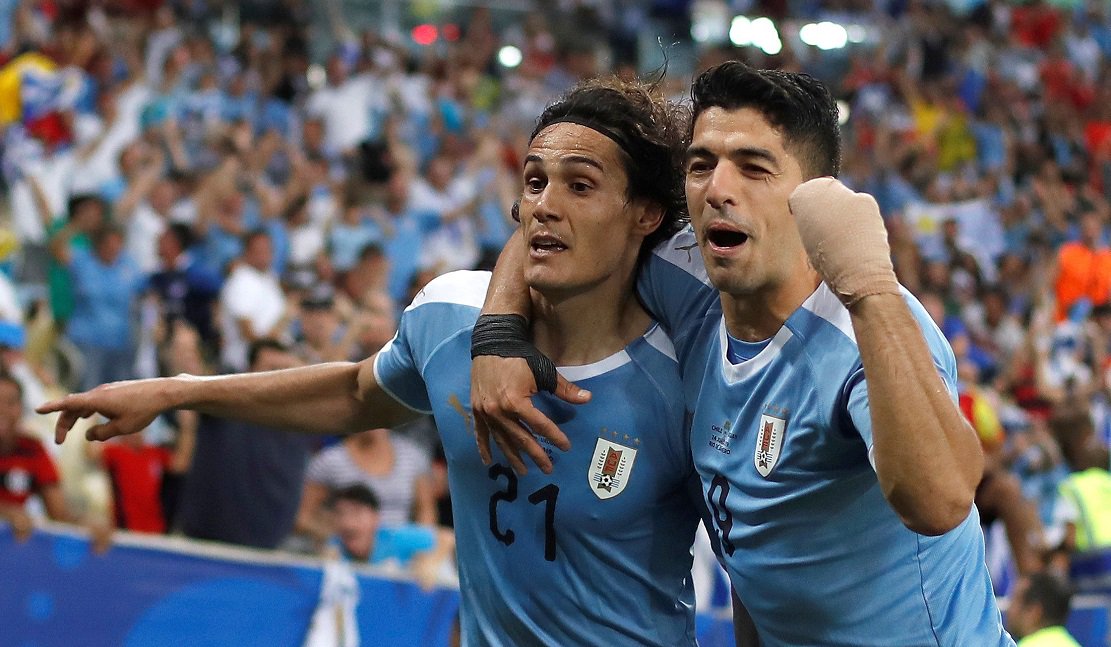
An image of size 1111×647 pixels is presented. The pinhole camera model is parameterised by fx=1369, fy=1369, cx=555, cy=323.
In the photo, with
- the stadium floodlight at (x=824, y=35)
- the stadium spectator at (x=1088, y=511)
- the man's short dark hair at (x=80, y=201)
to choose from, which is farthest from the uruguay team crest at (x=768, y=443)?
the stadium floodlight at (x=824, y=35)

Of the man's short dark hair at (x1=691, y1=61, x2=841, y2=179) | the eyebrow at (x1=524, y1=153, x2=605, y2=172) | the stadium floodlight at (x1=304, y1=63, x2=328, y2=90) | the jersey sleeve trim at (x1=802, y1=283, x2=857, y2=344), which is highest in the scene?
the stadium floodlight at (x1=304, y1=63, x2=328, y2=90)

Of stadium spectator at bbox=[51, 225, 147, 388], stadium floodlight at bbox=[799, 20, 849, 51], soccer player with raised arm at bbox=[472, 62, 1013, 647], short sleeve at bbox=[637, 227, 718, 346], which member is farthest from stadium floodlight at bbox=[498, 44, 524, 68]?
soccer player with raised arm at bbox=[472, 62, 1013, 647]

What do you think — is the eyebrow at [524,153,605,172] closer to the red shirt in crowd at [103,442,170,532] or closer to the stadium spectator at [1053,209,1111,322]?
the red shirt in crowd at [103,442,170,532]

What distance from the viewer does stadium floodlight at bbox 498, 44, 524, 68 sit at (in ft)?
46.2

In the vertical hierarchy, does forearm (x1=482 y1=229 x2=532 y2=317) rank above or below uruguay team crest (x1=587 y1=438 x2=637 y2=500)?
above

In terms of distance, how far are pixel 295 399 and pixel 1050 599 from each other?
337cm

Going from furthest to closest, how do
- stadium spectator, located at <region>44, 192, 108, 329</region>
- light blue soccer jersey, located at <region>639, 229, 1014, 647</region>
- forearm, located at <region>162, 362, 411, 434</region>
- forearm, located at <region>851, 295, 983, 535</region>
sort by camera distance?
stadium spectator, located at <region>44, 192, 108, 329</region> < forearm, located at <region>162, 362, 411, 434</region> < light blue soccer jersey, located at <region>639, 229, 1014, 647</region> < forearm, located at <region>851, 295, 983, 535</region>

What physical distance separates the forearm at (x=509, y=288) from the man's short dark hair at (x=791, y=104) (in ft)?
2.07

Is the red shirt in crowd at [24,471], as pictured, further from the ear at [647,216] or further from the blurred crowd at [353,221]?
the ear at [647,216]

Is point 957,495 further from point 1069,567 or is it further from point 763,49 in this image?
point 763,49

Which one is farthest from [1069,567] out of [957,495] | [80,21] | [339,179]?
[80,21]

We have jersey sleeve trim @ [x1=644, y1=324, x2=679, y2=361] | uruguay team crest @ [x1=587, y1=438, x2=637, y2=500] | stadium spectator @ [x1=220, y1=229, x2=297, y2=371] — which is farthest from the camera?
stadium spectator @ [x1=220, y1=229, x2=297, y2=371]

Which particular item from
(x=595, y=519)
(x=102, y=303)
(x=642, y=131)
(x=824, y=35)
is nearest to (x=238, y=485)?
(x=102, y=303)

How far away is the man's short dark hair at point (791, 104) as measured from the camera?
2.68m
